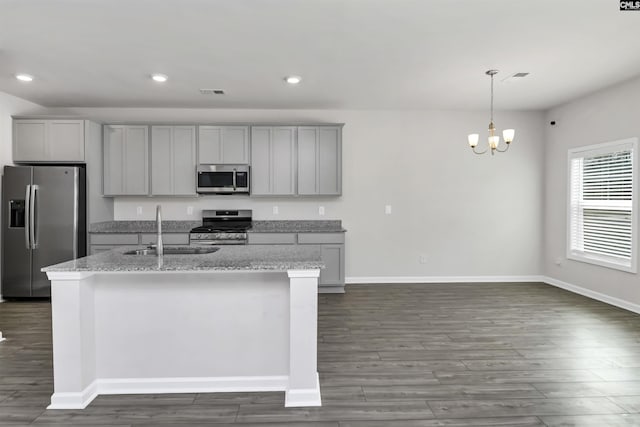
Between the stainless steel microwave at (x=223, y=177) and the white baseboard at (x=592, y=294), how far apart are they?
4775mm

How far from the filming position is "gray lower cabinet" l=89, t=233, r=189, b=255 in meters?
5.14

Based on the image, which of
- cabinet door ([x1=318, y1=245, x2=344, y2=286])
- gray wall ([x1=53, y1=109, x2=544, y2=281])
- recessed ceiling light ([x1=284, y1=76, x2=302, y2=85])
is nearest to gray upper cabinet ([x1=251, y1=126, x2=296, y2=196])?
gray wall ([x1=53, y1=109, x2=544, y2=281])

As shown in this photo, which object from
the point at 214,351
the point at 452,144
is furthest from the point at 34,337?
the point at 452,144

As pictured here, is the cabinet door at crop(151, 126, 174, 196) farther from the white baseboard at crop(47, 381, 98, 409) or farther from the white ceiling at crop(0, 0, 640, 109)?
the white baseboard at crop(47, 381, 98, 409)

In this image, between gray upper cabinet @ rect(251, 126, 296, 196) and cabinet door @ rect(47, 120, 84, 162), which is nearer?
cabinet door @ rect(47, 120, 84, 162)

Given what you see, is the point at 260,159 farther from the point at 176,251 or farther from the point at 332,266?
the point at 176,251

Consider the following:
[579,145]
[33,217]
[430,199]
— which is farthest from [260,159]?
[579,145]

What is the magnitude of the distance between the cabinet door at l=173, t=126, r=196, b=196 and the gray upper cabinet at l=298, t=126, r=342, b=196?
4.99 ft

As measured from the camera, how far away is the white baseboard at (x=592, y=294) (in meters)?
4.50

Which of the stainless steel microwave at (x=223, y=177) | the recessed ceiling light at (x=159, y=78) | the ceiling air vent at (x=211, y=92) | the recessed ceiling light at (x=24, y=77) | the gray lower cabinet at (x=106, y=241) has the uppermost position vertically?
the ceiling air vent at (x=211, y=92)

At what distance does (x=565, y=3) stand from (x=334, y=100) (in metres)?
3.04

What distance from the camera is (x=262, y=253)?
111 inches

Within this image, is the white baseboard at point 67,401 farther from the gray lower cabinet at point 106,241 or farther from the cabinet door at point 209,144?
the cabinet door at point 209,144

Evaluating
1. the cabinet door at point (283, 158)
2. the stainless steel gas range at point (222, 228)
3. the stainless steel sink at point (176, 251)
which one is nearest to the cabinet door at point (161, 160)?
the stainless steel gas range at point (222, 228)
